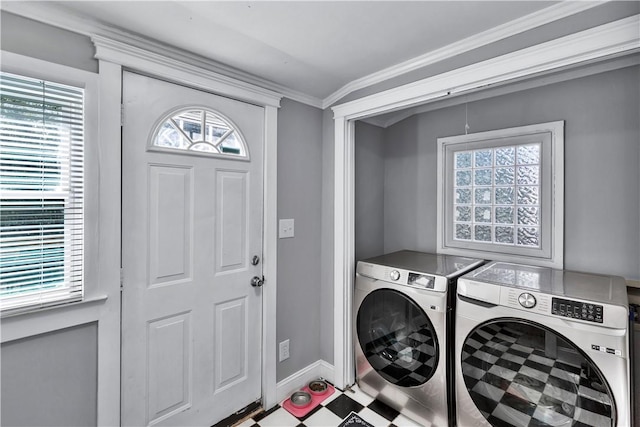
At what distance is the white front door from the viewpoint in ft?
5.25

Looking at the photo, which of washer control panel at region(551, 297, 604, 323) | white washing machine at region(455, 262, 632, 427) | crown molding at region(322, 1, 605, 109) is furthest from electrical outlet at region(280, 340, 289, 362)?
crown molding at region(322, 1, 605, 109)

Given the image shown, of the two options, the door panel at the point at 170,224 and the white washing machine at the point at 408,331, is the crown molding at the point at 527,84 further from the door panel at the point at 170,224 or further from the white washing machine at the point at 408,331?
the door panel at the point at 170,224

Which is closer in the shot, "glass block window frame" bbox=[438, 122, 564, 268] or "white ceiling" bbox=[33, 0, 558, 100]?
"white ceiling" bbox=[33, 0, 558, 100]

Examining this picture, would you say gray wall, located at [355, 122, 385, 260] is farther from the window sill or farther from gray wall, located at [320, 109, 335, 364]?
the window sill

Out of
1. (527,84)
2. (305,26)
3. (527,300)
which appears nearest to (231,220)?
(305,26)

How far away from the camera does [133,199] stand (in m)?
1.59

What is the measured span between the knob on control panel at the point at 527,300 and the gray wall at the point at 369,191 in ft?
4.12

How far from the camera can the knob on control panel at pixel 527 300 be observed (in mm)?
1457

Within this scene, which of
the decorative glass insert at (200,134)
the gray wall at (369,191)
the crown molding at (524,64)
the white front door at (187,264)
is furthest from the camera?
the gray wall at (369,191)

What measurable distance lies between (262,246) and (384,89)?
1.34 m

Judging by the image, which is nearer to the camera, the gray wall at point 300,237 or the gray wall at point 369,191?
the gray wall at point 300,237

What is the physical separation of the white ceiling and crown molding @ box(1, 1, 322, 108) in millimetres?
25

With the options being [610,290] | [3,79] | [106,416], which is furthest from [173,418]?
[610,290]

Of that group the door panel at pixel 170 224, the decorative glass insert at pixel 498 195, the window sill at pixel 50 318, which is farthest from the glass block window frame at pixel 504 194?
the window sill at pixel 50 318
